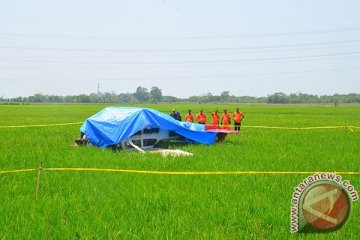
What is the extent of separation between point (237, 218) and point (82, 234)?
1.90 meters

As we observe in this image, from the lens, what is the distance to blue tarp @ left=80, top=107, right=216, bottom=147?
465 inches

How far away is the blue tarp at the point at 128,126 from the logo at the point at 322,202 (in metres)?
8.64

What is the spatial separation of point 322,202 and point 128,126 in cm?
893

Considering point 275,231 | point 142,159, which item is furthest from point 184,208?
point 142,159

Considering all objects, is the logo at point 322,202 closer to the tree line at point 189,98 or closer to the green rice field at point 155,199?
the green rice field at point 155,199

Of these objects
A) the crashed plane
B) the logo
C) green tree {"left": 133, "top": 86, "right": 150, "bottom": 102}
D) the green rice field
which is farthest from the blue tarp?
green tree {"left": 133, "top": 86, "right": 150, "bottom": 102}

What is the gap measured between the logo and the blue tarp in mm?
8642

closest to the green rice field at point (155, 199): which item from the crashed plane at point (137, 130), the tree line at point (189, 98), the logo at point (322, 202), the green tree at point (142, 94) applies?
the logo at point (322, 202)

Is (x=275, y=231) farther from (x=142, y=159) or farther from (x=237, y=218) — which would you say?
(x=142, y=159)

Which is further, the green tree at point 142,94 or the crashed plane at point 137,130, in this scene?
the green tree at point 142,94

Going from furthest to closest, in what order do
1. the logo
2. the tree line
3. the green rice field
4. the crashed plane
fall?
the tree line < the crashed plane < the green rice field < the logo

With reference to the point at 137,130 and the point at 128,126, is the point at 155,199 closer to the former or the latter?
the point at 137,130

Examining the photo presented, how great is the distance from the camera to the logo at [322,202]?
10.2ft

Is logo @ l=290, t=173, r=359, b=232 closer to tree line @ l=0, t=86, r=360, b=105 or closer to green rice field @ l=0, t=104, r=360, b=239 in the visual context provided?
green rice field @ l=0, t=104, r=360, b=239
